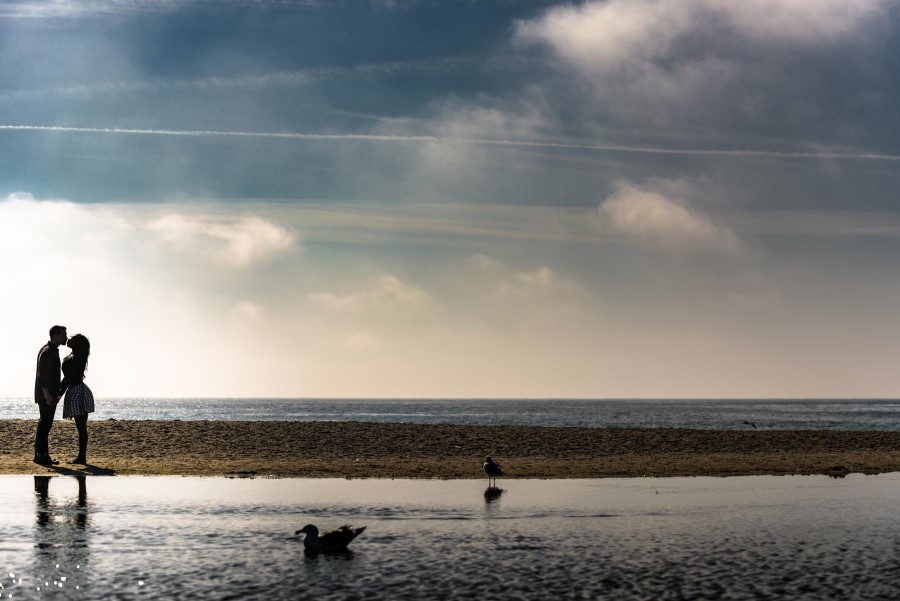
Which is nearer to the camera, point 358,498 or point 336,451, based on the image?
point 358,498

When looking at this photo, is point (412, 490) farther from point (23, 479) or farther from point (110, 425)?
point (110, 425)

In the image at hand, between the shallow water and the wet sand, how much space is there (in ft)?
11.0

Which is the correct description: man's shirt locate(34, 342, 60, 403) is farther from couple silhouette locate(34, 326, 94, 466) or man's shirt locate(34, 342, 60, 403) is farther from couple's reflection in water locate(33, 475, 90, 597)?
couple's reflection in water locate(33, 475, 90, 597)

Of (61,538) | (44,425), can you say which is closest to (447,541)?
(61,538)

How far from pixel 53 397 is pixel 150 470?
3.32 m

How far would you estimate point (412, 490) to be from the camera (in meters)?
22.1

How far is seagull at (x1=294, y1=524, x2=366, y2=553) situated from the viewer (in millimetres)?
14172

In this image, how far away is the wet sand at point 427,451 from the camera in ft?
87.8

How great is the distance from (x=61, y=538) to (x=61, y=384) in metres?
11.9

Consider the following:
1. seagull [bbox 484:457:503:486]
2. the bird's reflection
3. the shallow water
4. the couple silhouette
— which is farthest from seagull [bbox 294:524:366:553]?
the couple silhouette

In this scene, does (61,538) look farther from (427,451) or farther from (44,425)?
(427,451)

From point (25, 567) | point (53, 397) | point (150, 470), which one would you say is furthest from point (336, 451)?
point (25, 567)

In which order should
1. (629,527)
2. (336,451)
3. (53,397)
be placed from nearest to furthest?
(629,527) < (53,397) < (336,451)

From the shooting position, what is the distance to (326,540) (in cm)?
1430
